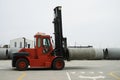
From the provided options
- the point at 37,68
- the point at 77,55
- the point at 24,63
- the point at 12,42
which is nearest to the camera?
the point at 24,63

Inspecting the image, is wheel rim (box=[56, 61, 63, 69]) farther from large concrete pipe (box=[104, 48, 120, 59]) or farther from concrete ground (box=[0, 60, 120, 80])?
large concrete pipe (box=[104, 48, 120, 59])

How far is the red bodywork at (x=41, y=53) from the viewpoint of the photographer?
2234 centimetres

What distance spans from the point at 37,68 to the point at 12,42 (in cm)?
4774

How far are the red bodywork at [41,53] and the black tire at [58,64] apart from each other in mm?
285

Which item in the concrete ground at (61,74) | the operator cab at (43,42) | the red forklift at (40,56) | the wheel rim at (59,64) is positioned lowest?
the concrete ground at (61,74)

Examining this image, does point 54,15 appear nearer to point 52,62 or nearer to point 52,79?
point 52,62

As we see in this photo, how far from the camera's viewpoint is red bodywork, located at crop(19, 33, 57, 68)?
2234cm

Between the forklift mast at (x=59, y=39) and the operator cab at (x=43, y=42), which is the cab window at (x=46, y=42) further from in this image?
the forklift mast at (x=59, y=39)

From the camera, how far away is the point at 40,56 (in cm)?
2248

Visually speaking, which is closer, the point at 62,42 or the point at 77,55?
the point at 62,42

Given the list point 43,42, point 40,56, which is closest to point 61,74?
point 40,56

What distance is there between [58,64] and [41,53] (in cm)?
159

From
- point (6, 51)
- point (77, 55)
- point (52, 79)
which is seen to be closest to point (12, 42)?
point (6, 51)

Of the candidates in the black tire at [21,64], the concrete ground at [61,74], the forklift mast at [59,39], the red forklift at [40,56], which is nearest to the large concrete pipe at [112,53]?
the concrete ground at [61,74]
